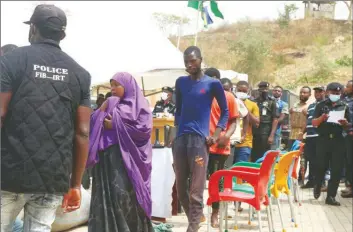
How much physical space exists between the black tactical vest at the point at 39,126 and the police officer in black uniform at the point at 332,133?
724 cm

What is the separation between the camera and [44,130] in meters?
3.33

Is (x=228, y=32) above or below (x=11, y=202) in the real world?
Answer: above

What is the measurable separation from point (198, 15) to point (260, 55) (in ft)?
97.8

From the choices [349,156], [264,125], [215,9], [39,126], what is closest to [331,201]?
[349,156]

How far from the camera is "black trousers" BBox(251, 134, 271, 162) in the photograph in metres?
9.91

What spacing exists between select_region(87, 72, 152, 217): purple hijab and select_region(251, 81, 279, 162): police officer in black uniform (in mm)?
4528

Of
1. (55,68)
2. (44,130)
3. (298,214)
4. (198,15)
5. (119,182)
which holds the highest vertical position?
(198,15)

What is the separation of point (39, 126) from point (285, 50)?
5837 centimetres

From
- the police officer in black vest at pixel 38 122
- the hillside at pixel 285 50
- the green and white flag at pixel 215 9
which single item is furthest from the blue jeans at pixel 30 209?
the hillside at pixel 285 50

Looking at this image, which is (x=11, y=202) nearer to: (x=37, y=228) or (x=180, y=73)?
(x=37, y=228)

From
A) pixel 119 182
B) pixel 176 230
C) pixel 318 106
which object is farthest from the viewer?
pixel 318 106

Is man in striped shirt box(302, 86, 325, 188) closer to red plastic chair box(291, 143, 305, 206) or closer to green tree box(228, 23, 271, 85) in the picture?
red plastic chair box(291, 143, 305, 206)

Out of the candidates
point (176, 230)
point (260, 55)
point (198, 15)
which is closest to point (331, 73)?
point (260, 55)

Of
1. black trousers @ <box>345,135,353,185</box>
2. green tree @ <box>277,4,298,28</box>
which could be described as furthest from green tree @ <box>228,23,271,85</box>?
black trousers @ <box>345,135,353,185</box>
